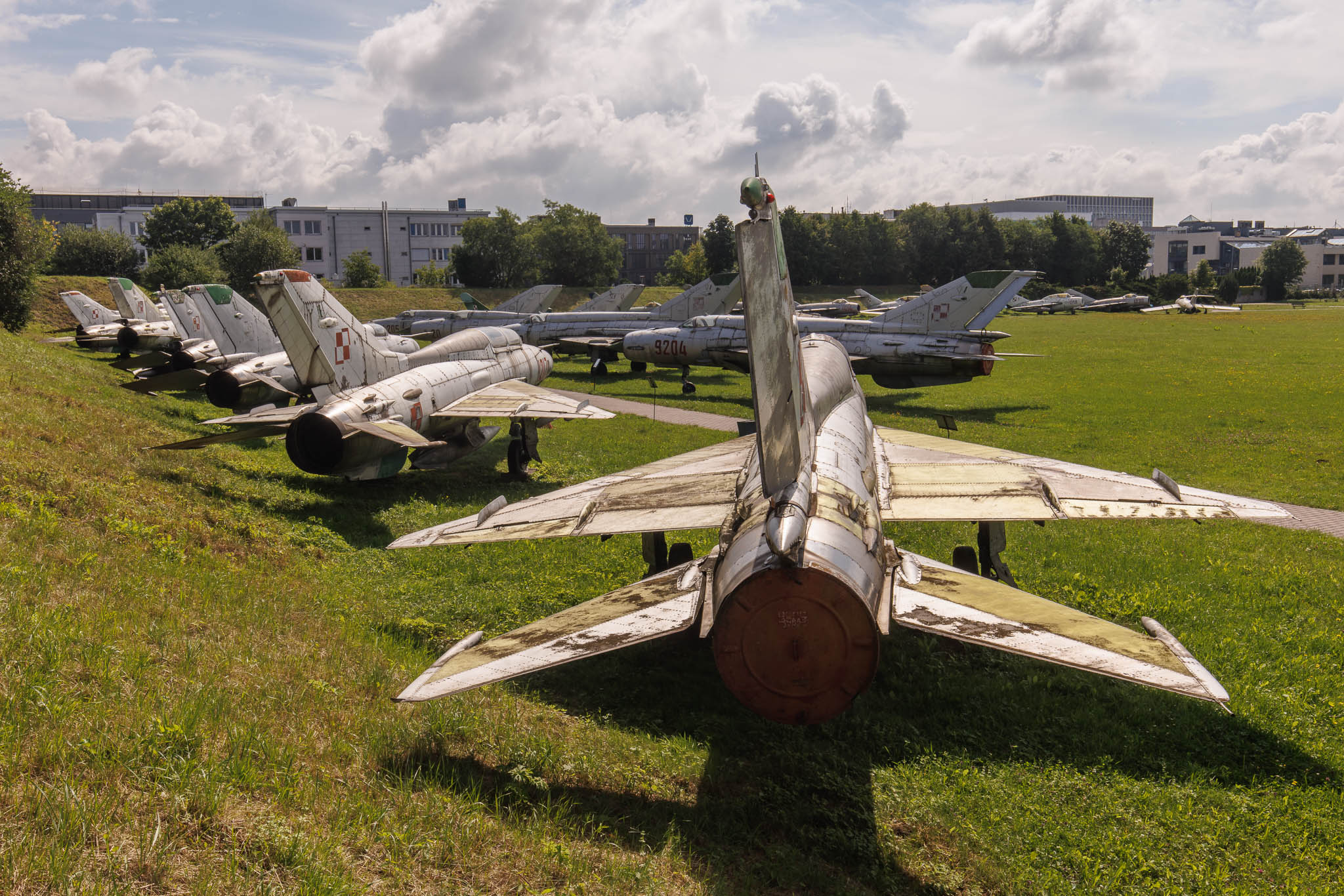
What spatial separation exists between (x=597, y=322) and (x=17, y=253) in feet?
80.4

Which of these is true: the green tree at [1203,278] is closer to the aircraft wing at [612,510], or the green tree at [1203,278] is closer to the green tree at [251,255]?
the green tree at [251,255]

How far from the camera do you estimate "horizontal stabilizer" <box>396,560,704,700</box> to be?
5328 millimetres

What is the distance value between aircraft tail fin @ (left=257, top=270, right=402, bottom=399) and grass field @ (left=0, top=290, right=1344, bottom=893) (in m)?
3.36

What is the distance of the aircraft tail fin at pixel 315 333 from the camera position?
14.7m

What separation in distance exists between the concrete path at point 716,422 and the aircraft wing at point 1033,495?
3.91 meters

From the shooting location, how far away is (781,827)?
581 centimetres

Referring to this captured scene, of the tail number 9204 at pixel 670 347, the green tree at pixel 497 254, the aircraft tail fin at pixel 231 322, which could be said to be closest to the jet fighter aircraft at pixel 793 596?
the aircraft tail fin at pixel 231 322

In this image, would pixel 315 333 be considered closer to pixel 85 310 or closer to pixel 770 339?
pixel 770 339

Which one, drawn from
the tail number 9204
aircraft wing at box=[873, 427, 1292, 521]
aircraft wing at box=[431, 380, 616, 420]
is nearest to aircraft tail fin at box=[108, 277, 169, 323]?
the tail number 9204

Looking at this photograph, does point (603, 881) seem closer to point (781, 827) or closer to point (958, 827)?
point (781, 827)

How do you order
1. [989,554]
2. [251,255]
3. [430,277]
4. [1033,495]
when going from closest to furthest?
[1033,495], [989,554], [251,255], [430,277]

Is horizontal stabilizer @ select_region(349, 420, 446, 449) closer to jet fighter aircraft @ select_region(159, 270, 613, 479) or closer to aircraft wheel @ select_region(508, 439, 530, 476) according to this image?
jet fighter aircraft @ select_region(159, 270, 613, 479)

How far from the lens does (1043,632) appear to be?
5539 millimetres

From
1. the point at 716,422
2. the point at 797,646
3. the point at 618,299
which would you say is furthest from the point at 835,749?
the point at 618,299
